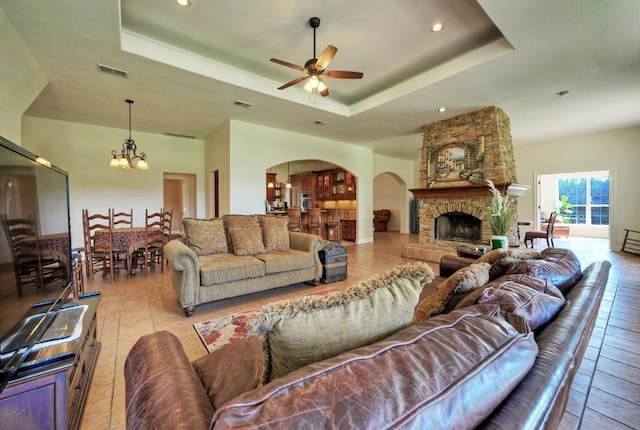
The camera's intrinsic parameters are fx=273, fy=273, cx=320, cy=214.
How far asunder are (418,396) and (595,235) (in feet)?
40.2

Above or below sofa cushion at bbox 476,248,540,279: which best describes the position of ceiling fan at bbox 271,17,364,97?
above

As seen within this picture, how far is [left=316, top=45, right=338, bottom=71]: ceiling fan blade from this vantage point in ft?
9.29

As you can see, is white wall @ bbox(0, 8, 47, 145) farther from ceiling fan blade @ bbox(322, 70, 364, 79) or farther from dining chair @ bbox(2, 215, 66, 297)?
ceiling fan blade @ bbox(322, 70, 364, 79)

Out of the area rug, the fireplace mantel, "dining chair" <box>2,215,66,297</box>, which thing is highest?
the fireplace mantel

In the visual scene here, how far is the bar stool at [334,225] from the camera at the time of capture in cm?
760

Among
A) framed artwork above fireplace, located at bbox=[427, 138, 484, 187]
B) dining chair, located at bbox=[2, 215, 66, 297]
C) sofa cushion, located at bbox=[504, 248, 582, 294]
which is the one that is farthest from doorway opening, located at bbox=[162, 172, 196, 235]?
sofa cushion, located at bbox=[504, 248, 582, 294]

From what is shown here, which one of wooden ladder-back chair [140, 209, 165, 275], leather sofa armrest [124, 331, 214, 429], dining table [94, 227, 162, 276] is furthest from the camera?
wooden ladder-back chair [140, 209, 165, 275]

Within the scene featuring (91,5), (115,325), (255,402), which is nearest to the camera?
(255,402)

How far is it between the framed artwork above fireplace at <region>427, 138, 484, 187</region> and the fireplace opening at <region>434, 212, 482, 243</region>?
888 mm

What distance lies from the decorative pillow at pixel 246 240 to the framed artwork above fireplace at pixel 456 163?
4198 mm

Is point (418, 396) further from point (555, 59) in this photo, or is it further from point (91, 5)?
point (555, 59)

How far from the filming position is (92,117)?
5664 mm

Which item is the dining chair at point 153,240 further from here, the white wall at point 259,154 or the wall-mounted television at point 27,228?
the wall-mounted television at point 27,228

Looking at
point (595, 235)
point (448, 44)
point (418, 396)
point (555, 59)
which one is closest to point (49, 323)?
point (418, 396)
